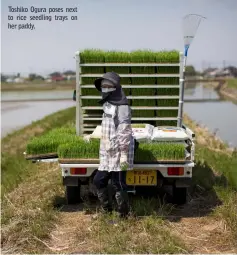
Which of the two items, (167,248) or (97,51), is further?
(97,51)

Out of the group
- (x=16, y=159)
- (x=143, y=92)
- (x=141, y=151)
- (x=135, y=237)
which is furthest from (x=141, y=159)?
(x=16, y=159)

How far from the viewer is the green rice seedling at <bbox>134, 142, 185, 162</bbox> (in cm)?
554

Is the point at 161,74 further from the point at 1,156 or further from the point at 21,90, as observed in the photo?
the point at 21,90

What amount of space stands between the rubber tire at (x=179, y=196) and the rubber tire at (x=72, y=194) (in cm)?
132

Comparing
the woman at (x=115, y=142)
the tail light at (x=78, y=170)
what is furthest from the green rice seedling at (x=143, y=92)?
the tail light at (x=78, y=170)

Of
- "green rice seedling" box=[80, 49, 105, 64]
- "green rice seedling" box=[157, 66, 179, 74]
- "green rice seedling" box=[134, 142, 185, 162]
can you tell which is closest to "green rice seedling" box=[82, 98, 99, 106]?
"green rice seedling" box=[80, 49, 105, 64]

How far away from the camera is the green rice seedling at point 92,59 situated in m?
6.67

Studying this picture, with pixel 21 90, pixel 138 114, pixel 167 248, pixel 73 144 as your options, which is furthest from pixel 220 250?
pixel 21 90

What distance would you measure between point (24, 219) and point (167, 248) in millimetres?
1869

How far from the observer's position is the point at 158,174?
18.9ft

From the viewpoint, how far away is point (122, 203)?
17.3 ft

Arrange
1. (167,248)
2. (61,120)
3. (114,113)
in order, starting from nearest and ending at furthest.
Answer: (167,248) → (114,113) → (61,120)

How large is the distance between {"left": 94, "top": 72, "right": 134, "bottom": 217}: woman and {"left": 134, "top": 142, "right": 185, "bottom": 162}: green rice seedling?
1.12 ft

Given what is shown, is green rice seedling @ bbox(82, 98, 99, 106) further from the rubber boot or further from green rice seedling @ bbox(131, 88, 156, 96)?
the rubber boot
